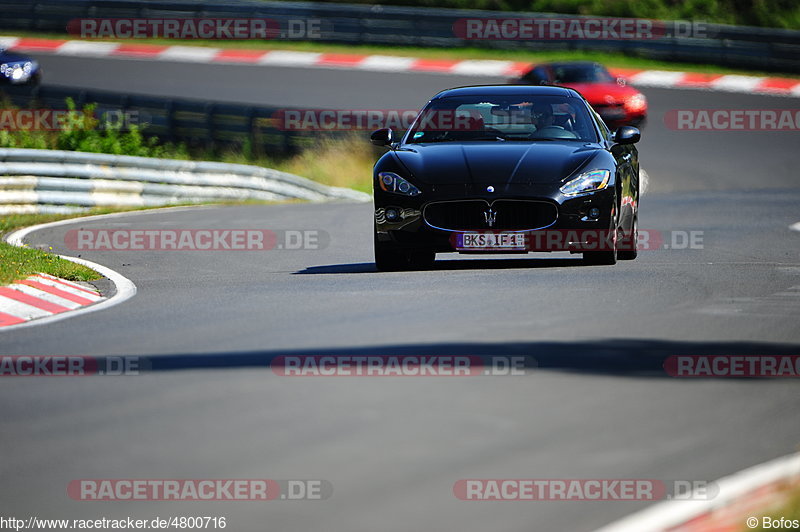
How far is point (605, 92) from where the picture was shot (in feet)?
83.6

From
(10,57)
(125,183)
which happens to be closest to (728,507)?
(125,183)

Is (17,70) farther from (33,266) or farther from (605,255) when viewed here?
(605,255)

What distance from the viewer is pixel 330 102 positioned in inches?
1198

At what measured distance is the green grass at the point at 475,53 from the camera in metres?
33.2

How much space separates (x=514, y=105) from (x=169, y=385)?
19.5 ft

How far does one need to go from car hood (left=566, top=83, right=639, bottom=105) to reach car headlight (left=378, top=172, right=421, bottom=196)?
14.6m

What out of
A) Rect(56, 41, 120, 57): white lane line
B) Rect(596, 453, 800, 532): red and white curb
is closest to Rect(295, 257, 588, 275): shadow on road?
Rect(596, 453, 800, 532): red and white curb

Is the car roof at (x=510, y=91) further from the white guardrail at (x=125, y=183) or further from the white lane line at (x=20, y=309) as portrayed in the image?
the white guardrail at (x=125, y=183)

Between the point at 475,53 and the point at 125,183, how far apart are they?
16.3 meters

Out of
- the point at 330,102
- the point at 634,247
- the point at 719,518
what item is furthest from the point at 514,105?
the point at 330,102

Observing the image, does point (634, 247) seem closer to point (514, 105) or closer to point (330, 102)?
point (514, 105)

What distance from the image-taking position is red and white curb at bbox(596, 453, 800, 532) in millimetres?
4460

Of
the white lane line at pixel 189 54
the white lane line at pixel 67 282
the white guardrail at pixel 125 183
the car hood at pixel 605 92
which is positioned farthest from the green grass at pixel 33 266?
the white lane line at pixel 189 54

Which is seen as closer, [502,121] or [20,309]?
[20,309]
